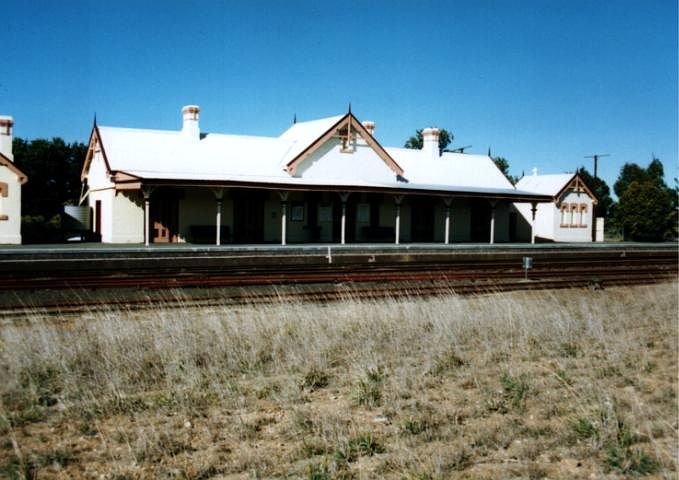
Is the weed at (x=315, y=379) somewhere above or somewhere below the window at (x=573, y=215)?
below

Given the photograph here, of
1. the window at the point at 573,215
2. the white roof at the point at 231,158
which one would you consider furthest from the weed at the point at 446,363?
the window at the point at 573,215

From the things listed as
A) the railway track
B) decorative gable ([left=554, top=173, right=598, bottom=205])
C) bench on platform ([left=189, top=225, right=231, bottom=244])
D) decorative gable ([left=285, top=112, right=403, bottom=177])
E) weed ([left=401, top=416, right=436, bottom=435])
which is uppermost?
decorative gable ([left=285, top=112, right=403, bottom=177])

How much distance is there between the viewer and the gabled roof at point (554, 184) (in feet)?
143

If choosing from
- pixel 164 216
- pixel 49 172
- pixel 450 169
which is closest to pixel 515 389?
pixel 164 216

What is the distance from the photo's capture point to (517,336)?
8.93 meters

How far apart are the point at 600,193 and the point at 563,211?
26.6 meters

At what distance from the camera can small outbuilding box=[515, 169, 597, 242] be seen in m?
43.7

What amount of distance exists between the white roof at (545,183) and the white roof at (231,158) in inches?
251

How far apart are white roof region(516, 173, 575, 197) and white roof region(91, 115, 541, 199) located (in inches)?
251

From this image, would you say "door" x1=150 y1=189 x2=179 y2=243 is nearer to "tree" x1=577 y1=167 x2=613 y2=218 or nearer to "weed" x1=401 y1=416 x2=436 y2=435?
"weed" x1=401 y1=416 x2=436 y2=435

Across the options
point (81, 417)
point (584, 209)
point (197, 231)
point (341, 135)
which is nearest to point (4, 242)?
point (197, 231)

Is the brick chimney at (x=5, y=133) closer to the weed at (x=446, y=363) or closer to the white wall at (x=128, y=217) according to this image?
the white wall at (x=128, y=217)

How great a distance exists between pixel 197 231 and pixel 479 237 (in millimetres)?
17602

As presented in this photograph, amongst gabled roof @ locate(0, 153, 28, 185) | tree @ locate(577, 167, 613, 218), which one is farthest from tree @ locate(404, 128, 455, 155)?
gabled roof @ locate(0, 153, 28, 185)
